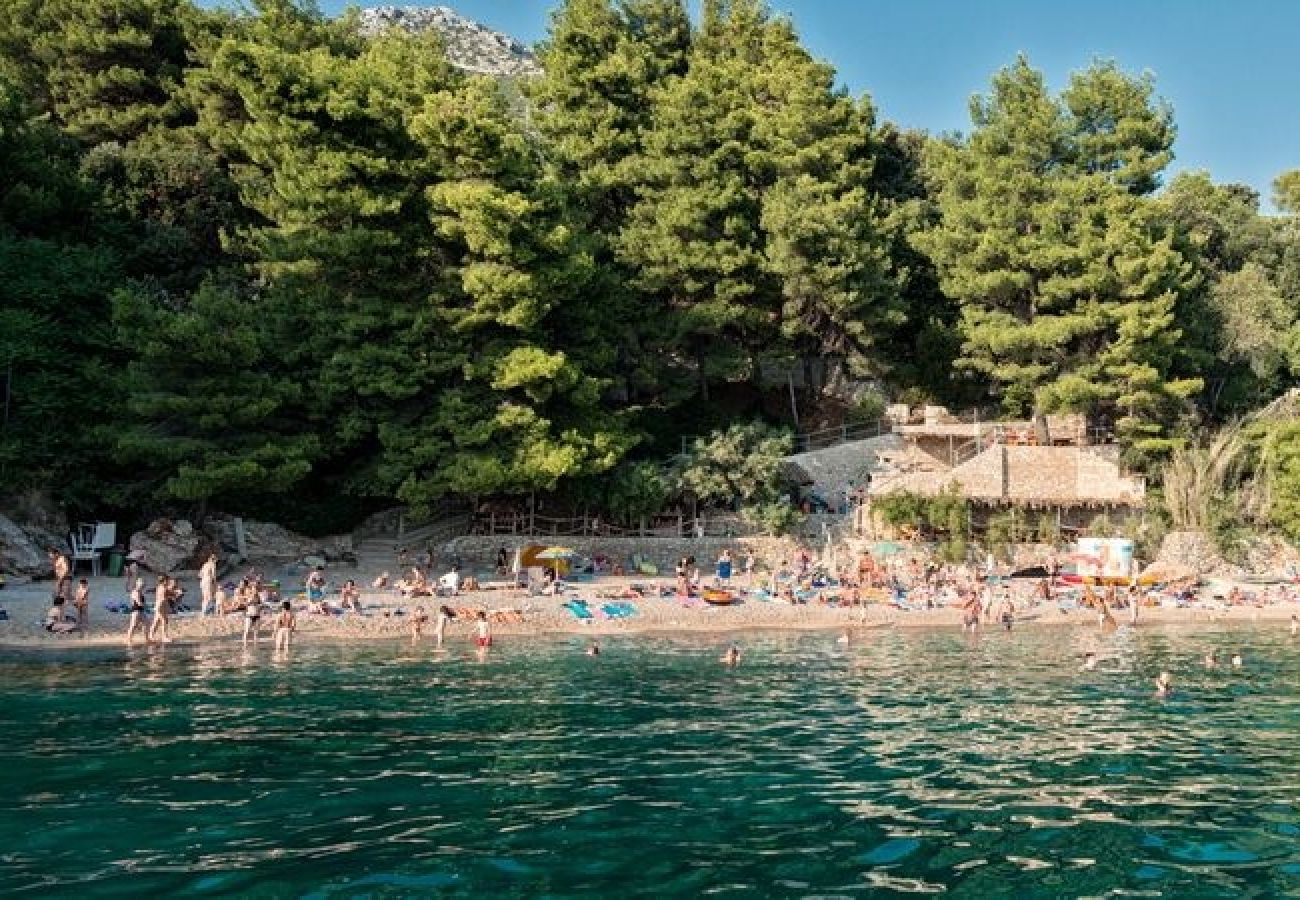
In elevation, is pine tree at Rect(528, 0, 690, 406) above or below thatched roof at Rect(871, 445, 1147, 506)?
above

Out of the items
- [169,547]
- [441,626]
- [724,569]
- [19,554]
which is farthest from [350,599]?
[724,569]

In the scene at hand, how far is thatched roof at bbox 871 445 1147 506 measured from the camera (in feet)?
124

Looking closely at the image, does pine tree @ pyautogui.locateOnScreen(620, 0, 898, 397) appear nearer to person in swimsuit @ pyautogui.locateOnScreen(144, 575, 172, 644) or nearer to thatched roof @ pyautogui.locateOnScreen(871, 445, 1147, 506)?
thatched roof @ pyautogui.locateOnScreen(871, 445, 1147, 506)

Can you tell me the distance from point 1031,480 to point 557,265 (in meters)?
19.6

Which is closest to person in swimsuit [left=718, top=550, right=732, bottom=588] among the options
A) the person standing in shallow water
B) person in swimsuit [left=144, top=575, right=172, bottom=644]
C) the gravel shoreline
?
the gravel shoreline

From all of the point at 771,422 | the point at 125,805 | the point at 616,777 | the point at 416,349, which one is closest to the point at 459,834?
the point at 616,777

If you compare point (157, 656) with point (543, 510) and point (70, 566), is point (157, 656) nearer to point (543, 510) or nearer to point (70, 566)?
point (70, 566)

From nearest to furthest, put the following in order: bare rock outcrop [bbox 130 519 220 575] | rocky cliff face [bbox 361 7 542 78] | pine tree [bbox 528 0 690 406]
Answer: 1. bare rock outcrop [bbox 130 519 220 575]
2. pine tree [bbox 528 0 690 406]
3. rocky cliff face [bbox 361 7 542 78]

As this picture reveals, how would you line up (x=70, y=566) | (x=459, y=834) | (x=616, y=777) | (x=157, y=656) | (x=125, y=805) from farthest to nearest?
(x=70, y=566)
(x=157, y=656)
(x=616, y=777)
(x=125, y=805)
(x=459, y=834)

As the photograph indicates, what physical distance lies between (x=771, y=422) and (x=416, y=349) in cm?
1958

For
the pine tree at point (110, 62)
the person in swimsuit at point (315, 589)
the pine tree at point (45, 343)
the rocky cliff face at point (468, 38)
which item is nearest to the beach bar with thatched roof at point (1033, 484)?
the person in swimsuit at point (315, 589)

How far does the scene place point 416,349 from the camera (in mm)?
34938

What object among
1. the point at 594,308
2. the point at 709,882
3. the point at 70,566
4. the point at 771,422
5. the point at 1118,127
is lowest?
the point at 709,882

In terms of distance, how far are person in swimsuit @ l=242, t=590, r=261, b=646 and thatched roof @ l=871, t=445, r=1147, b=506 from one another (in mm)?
22743
